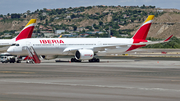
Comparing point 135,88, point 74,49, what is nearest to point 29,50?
point 74,49

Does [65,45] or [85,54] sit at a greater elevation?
[65,45]

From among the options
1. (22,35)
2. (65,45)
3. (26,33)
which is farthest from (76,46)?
(22,35)

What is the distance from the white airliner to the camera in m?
54.5

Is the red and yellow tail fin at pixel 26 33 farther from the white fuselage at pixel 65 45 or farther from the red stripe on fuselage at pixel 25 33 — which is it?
the white fuselage at pixel 65 45

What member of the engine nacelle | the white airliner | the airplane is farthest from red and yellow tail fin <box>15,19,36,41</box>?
the engine nacelle

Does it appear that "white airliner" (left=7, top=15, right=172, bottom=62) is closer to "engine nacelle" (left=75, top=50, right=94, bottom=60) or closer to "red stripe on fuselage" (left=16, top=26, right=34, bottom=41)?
"engine nacelle" (left=75, top=50, right=94, bottom=60)

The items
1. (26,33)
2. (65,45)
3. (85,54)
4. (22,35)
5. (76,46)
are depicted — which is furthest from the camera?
(26,33)

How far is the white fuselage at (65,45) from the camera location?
5461cm

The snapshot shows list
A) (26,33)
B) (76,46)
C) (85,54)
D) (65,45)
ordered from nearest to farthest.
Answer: (85,54) → (65,45) → (76,46) → (26,33)

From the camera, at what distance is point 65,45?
185 feet

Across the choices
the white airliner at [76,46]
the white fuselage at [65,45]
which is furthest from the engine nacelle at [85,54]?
the white fuselage at [65,45]

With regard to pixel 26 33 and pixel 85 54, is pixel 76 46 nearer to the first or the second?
pixel 85 54

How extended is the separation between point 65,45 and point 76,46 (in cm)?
170

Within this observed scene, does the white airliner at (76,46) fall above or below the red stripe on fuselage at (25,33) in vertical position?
below
